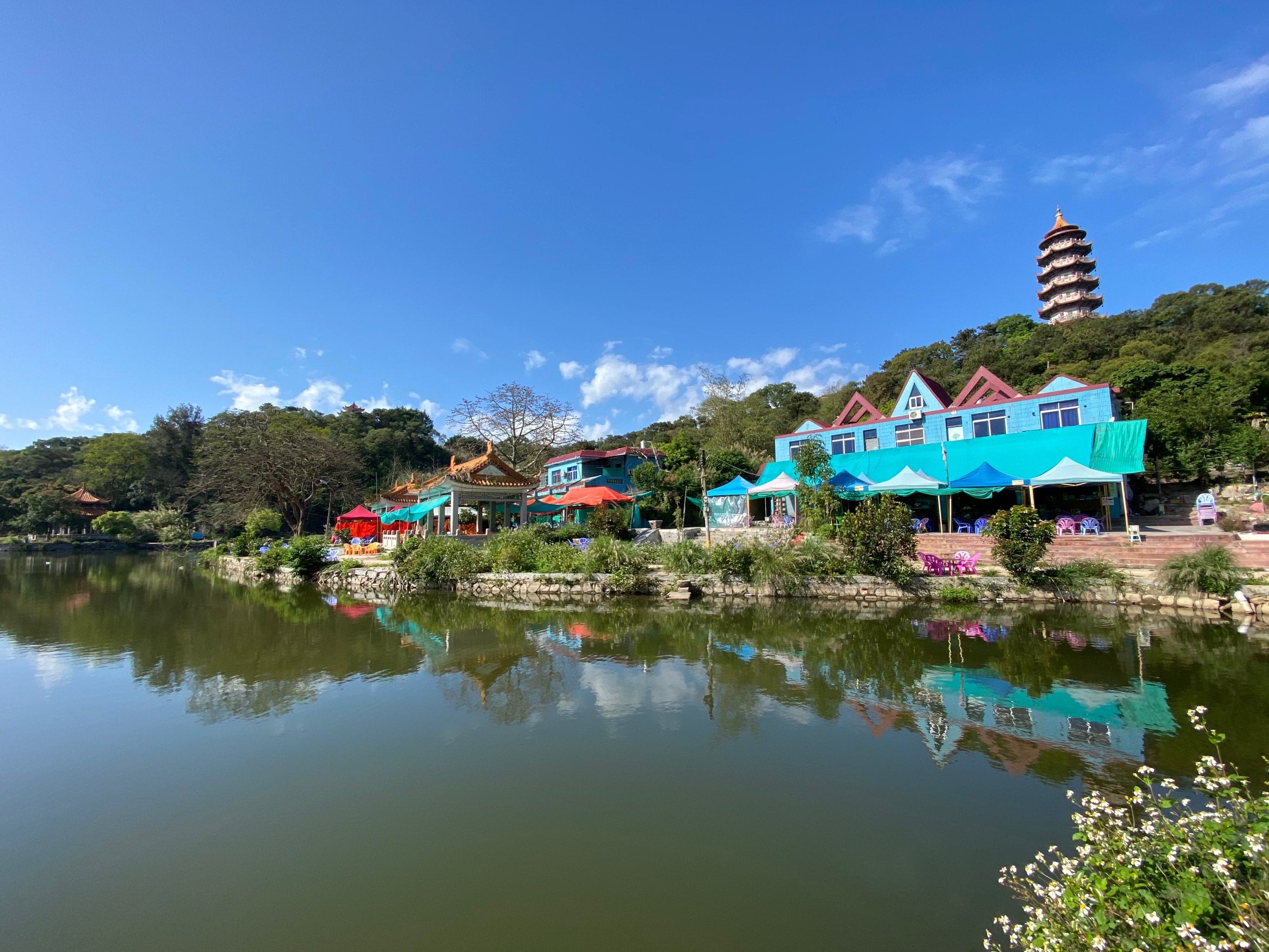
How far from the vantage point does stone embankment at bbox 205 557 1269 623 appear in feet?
37.4

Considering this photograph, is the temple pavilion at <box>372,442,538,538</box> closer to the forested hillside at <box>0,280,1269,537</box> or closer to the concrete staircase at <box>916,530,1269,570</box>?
the forested hillside at <box>0,280,1269,537</box>

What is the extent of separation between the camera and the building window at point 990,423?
21.9 meters

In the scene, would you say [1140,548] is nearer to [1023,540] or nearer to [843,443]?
[1023,540]

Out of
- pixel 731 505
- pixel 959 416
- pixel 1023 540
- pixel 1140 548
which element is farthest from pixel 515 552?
pixel 959 416

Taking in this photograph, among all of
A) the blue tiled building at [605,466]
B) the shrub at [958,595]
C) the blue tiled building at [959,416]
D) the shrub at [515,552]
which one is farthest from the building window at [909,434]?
the shrub at [515,552]

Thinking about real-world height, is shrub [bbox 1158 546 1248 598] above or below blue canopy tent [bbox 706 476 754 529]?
below

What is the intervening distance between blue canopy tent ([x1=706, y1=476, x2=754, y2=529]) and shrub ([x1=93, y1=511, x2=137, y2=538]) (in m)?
42.3

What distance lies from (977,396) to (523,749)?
2351cm

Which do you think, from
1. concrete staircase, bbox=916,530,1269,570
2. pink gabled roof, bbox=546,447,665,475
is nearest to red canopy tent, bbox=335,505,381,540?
pink gabled roof, bbox=546,447,665,475

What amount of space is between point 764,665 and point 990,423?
18.5m

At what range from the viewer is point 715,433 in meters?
36.1

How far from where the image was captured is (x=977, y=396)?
22969 mm

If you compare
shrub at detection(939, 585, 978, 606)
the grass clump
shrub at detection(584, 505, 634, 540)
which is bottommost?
shrub at detection(939, 585, 978, 606)

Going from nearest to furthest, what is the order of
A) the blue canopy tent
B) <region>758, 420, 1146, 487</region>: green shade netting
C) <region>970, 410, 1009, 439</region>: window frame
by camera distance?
<region>758, 420, 1146, 487</region>: green shade netting
<region>970, 410, 1009, 439</region>: window frame
the blue canopy tent
